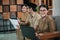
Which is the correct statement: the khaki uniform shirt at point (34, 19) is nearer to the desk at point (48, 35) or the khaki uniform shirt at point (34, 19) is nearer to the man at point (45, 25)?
the man at point (45, 25)

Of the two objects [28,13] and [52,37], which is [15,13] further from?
→ [52,37]

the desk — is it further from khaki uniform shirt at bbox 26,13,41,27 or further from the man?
khaki uniform shirt at bbox 26,13,41,27

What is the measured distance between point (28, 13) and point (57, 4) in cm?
101

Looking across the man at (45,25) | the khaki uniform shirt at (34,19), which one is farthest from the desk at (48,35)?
the khaki uniform shirt at (34,19)

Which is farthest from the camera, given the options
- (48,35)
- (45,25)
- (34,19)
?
(34,19)

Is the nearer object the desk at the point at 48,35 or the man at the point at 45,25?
the desk at the point at 48,35

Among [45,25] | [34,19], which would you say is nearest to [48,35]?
[45,25]

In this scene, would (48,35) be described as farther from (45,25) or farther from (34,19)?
(34,19)

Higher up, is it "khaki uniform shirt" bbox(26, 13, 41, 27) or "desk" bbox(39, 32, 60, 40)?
"khaki uniform shirt" bbox(26, 13, 41, 27)

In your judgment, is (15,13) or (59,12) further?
(15,13)

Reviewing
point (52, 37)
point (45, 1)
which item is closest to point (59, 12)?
point (52, 37)

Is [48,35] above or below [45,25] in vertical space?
below

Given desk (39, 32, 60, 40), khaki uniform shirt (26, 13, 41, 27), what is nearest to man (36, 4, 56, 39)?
khaki uniform shirt (26, 13, 41, 27)

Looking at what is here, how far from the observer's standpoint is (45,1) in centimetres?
750
